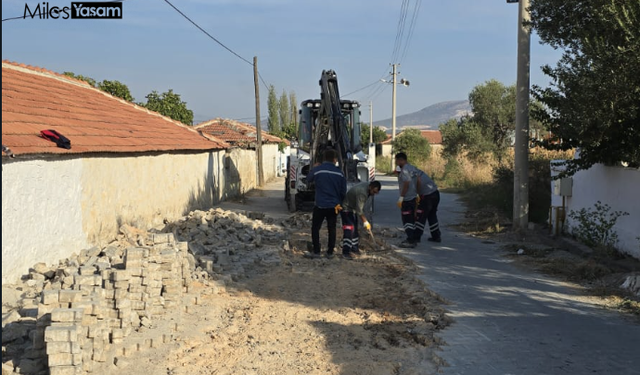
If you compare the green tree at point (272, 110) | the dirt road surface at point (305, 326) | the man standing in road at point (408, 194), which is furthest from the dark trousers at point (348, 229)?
the green tree at point (272, 110)

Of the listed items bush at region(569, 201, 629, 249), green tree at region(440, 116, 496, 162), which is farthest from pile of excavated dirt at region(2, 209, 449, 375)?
green tree at region(440, 116, 496, 162)

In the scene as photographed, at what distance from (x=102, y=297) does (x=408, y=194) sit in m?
6.90

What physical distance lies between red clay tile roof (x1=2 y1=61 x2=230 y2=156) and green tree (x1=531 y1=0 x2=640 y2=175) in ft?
25.6

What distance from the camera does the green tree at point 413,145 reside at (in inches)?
2041

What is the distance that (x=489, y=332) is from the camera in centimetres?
637

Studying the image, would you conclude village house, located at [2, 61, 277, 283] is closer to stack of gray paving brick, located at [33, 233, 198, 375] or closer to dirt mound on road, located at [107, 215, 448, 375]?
stack of gray paving brick, located at [33, 233, 198, 375]

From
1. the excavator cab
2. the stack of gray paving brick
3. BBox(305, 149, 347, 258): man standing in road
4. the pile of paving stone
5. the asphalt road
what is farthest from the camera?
the excavator cab

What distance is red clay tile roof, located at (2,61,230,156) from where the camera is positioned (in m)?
9.47

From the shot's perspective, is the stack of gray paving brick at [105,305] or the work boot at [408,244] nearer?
the stack of gray paving brick at [105,305]

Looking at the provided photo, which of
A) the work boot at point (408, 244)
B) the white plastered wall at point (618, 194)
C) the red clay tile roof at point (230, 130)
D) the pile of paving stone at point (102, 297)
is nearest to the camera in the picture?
→ the pile of paving stone at point (102, 297)

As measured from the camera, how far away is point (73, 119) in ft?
40.4

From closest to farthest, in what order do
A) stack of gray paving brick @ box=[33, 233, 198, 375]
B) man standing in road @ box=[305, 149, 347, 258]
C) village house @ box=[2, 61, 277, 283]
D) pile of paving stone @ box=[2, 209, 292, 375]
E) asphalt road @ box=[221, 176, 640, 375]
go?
stack of gray paving brick @ box=[33, 233, 198, 375], pile of paving stone @ box=[2, 209, 292, 375], asphalt road @ box=[221, 176, 640, 375], village house @ box=[2, 61, 277, 283], man standing in road @ box=[305, 149, 347, 258]

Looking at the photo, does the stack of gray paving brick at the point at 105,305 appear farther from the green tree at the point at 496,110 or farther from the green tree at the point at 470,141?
the green tree at the point at 496,110

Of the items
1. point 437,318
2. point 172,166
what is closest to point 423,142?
point 172,166
